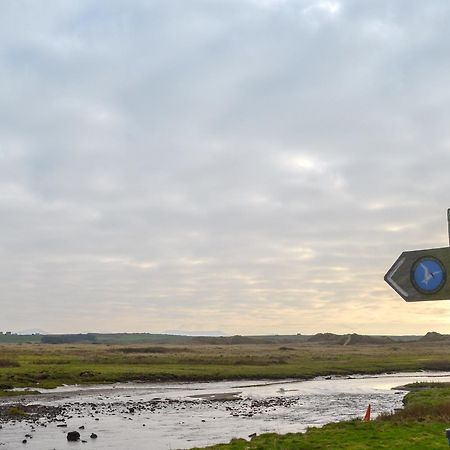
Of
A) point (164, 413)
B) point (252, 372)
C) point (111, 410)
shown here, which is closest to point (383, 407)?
point (164, 413)

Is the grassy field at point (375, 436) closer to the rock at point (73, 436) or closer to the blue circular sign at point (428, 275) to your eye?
the rock at point (73, 436)

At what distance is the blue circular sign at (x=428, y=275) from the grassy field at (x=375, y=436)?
15.4 m

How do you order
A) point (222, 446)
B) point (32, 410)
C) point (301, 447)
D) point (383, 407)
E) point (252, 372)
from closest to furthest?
1. point (301, 447)
2. point (222, 446)
3. point (32, 410)
4. point (383, 407)
5. point (252, 372)

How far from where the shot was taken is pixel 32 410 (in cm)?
4494

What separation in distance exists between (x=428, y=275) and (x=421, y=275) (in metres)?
0.07

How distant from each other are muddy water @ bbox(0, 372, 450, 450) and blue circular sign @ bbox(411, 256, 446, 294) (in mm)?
25711

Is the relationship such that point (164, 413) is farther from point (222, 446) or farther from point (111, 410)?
point (222, 446)

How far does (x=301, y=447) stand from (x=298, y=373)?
72.5 meters

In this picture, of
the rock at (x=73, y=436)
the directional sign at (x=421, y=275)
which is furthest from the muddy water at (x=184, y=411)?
the directional sign at (x=421, y=275)

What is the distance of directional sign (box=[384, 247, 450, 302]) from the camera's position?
5.89m

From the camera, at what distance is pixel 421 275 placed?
19.8 ft

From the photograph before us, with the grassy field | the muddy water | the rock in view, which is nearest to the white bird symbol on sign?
the grassy field

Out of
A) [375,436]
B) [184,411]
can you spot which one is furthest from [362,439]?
[184,411]

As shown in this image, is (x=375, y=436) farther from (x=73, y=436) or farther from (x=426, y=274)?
(x=426, y=274)
